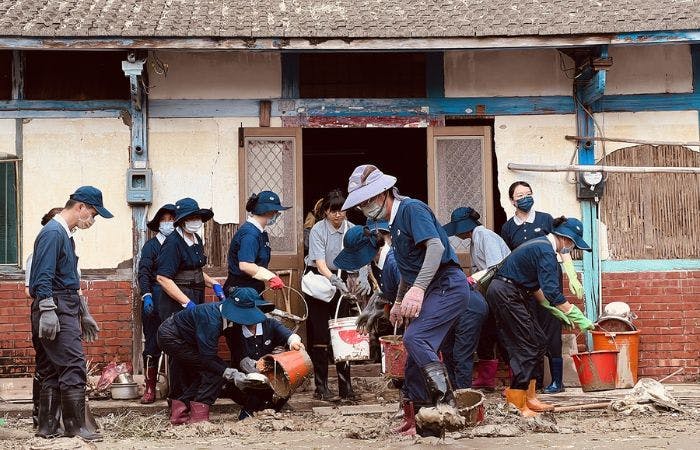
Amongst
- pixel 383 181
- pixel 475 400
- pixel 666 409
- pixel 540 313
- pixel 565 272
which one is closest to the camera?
pixel 383 181

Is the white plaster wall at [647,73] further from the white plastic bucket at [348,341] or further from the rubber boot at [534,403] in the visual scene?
the white plastic bucket at [348,341]

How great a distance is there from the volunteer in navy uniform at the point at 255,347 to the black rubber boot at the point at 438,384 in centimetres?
186

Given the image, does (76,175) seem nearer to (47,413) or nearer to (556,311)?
(47,413)

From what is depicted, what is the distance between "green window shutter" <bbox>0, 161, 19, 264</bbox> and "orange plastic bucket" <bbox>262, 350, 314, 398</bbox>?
341cm

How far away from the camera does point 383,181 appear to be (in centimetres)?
776

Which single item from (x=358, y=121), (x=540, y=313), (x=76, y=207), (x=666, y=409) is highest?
(x=358, y=121)

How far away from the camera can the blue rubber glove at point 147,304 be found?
1017cm

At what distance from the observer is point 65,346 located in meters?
8.36

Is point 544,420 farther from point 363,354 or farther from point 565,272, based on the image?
point 565,272

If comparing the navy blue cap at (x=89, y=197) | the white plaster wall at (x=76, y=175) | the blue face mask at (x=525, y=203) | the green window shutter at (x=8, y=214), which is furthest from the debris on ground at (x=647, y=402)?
the green window shutter at (x=8, y=214)

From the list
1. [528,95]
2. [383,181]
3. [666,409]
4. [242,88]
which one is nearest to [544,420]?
[666,409]

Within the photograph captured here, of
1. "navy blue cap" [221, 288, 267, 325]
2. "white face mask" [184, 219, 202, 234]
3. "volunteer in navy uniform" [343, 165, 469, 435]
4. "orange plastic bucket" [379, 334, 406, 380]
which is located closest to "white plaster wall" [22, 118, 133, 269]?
"white face mask" [184, 219, 202, 234]

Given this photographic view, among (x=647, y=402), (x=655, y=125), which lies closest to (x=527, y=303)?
(x=647, y=402)

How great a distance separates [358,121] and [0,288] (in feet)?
12.9
